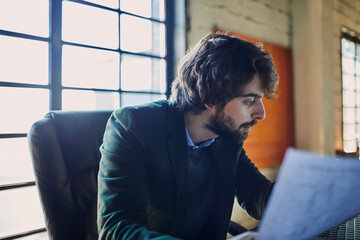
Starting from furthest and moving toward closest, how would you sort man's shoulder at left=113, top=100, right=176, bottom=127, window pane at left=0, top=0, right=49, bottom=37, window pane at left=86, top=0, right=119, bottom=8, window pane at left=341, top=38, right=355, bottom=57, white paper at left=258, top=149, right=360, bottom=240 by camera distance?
window pane at left=341, top=38, right=355, bottom=57 → window pane at left=86, top=0, right=119, bottom=8 → window pane at left=0, top=0, right=49, bottom=37 → man's shoulder at left=113, top=100, right=176, bottom=127 → white paper at left=258, top=149, right=360, bottom=240

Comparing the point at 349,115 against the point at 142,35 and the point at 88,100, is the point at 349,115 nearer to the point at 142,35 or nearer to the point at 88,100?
the point at 142,35

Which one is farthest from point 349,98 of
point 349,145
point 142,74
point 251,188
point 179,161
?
point 179,161

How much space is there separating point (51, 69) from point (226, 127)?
3.50ft

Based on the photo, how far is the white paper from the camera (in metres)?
0.49

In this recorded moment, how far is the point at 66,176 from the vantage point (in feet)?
3.05

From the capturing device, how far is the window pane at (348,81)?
13.0 feet

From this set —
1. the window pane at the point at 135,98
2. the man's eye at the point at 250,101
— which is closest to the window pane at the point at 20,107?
the window pane at the point at 135,98

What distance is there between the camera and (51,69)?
1.62 metres

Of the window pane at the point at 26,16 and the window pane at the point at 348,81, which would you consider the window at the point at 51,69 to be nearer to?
the window pane at the point at 26,16

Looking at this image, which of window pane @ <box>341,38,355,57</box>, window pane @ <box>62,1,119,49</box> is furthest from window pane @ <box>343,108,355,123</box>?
window pane @ <box>62,1,119,49</box>

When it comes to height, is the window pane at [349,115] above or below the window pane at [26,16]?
below

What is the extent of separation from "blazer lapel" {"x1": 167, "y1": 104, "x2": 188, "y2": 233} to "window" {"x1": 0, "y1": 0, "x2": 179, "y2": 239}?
901 mm

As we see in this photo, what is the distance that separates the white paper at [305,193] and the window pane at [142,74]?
1.64m

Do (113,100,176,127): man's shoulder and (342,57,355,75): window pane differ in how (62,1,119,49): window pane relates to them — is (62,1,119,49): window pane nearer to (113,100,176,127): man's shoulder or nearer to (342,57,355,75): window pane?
(113,100,176,127): man's shoulder
